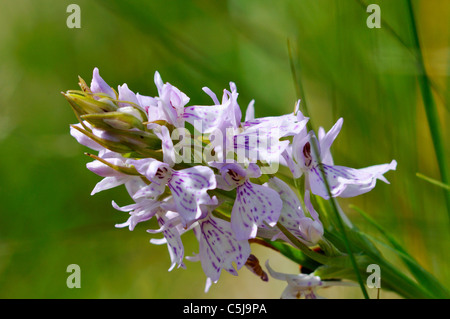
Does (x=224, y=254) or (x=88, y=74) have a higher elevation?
(x=88, y=74)

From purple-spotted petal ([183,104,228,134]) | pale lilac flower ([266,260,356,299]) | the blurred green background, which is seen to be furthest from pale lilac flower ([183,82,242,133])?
the blurred green background

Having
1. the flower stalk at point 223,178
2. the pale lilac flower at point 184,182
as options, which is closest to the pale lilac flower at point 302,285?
the flower stalk at point 223,178

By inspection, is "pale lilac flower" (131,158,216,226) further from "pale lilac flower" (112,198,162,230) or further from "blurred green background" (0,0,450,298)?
"blurred green background" (0,0,450,298)

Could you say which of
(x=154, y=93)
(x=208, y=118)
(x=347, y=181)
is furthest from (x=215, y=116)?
(x=154, y=93)

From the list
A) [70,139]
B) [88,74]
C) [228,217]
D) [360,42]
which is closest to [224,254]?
[228,217]

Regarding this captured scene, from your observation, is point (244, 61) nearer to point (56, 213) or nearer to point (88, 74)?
point (88, 74)

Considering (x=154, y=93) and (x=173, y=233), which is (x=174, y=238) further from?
(x=154, y=93)

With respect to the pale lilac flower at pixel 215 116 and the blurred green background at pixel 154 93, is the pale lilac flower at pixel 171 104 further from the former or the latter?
the blurred green background at pixel 154 93
